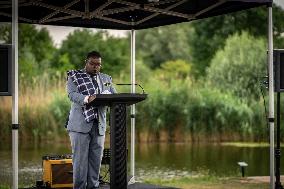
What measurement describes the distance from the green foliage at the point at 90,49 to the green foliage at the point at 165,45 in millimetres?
4843

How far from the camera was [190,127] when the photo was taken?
16797mm

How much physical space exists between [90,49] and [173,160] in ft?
38.3

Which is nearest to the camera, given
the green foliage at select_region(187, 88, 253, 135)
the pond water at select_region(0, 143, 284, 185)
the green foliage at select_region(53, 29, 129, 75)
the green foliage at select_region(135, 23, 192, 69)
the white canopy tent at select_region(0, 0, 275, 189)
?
the white canopy tent at select_region(0, 0, 275, 189)

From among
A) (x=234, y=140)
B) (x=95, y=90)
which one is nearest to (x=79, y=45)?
(x=234, y=140)

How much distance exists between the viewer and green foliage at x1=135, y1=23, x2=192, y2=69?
31.6 meters

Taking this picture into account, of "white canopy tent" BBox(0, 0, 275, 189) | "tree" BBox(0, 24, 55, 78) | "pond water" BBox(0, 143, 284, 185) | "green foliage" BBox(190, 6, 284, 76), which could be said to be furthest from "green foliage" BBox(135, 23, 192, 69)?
"white canopy tent" BBox(0, 0, 275, 189)

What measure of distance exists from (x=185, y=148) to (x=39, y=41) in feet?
34.2

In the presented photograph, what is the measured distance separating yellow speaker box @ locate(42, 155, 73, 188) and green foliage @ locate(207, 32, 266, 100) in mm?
11347

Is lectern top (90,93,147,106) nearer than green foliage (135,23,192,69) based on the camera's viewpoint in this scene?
Yes

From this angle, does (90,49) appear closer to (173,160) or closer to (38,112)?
(38,112)

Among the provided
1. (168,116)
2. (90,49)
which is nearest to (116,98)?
(168,116)

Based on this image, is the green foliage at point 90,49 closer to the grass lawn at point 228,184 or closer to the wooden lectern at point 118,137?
the grass lawn at point 228,184

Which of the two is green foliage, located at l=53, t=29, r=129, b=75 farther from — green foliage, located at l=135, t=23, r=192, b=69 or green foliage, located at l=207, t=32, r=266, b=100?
green foliage, located at l=207, t=32, r=266, b=100

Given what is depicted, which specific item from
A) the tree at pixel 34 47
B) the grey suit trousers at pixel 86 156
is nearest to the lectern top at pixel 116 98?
the grey suit trousers at pixel 86 156
